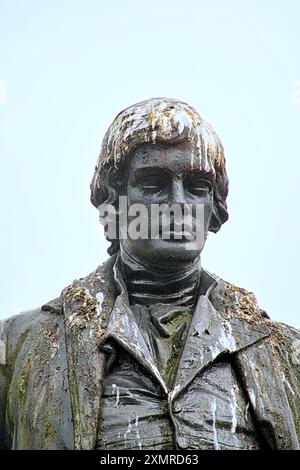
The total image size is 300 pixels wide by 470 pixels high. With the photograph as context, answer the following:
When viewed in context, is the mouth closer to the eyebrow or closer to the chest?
the eyebrow

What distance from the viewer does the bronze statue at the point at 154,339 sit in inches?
344

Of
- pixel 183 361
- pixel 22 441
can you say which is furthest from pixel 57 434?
pixel 183 361

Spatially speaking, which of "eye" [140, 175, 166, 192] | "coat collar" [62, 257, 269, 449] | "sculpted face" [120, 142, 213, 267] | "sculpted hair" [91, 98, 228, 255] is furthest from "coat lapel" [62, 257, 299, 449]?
"eye" [140, 175, 166, 192]

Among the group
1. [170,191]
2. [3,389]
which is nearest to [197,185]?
[170,191]

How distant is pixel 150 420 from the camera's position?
866 cm

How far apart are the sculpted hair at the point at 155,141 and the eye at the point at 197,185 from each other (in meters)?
0.09

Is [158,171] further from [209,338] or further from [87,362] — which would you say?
[87,362]

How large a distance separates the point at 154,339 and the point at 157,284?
1.77 feet

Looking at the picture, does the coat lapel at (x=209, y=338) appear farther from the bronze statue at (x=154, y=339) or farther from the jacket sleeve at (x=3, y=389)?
the jacket sleeve at (x=3, y=389)

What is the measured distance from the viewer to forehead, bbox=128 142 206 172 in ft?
30.9

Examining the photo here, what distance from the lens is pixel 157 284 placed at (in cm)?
965

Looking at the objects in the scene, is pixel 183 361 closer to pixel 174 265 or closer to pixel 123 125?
pixel 174 265

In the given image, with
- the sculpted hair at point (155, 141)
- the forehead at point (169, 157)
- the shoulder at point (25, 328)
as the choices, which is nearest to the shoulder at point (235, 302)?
the sculpted hair at point (155, 141)

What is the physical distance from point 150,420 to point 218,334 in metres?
0.92
